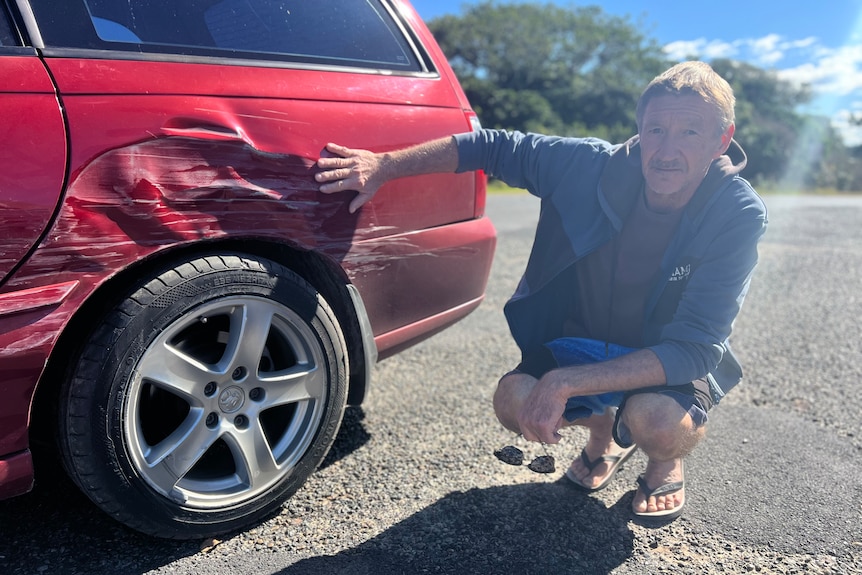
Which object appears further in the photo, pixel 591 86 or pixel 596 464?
pixel 591 86

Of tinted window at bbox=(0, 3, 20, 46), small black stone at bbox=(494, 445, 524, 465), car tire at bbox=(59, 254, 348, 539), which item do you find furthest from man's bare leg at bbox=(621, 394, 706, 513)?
tinted window at bbox=(0, 3, 20, 46)

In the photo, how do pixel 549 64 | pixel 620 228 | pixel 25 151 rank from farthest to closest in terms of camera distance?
pixel 549 64 → pixel 620 228 → pixel 25 151

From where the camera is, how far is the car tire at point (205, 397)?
172cm

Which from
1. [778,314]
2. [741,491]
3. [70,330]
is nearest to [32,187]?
[70,330]

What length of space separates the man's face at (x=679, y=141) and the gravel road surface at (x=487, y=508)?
43.4 inches

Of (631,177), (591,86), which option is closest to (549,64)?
(591,86)

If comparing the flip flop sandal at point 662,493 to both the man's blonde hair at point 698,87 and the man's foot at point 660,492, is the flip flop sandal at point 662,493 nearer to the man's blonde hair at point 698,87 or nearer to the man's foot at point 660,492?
the man's foot at point 660,492

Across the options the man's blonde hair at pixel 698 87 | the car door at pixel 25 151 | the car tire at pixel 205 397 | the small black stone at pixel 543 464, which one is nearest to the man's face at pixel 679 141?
the man's blonde hair at pixel 698 87

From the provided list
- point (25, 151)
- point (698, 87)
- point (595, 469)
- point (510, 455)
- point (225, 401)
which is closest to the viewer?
point (25, 151)

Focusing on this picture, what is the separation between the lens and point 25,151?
5.05ft

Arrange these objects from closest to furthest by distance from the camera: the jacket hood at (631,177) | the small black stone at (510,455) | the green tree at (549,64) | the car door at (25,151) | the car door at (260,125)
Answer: the car door at (25,151)
the car door at (260,125)
the jacket hood at (631,177)
the small black stone at (510,455)
the green tree at (549,64)

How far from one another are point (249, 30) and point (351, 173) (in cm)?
55

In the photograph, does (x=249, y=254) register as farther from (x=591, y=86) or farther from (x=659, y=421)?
(x=591, y=86)

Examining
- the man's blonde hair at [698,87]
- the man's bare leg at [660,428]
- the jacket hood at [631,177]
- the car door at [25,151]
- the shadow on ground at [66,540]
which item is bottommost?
the shadow on ground at [66,540]
